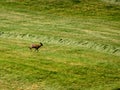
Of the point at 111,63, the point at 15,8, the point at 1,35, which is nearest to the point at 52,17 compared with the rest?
the point at 15,8

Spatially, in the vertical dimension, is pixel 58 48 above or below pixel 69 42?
below

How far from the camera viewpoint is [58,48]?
2802 cm

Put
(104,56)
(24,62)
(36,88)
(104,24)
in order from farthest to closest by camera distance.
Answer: (104,24)
(104,56)
(24,62)
(36,88)

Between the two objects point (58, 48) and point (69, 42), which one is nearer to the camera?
point (58, 48)

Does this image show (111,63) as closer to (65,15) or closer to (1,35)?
(1,35)

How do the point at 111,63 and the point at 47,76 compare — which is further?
the point at 111,63

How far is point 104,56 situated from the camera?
26.4 meters

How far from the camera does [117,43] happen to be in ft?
98.9

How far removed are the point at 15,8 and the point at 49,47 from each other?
63.2ft

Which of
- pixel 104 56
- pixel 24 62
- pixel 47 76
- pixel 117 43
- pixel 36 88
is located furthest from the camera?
pixel 117 43

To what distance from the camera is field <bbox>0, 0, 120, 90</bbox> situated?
829 inches

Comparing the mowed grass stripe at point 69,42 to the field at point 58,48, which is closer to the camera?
the field at point 58,48

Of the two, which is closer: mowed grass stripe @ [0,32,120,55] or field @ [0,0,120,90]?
field @ [0,0,120,90]

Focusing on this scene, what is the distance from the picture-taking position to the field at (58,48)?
2105 centimetres
